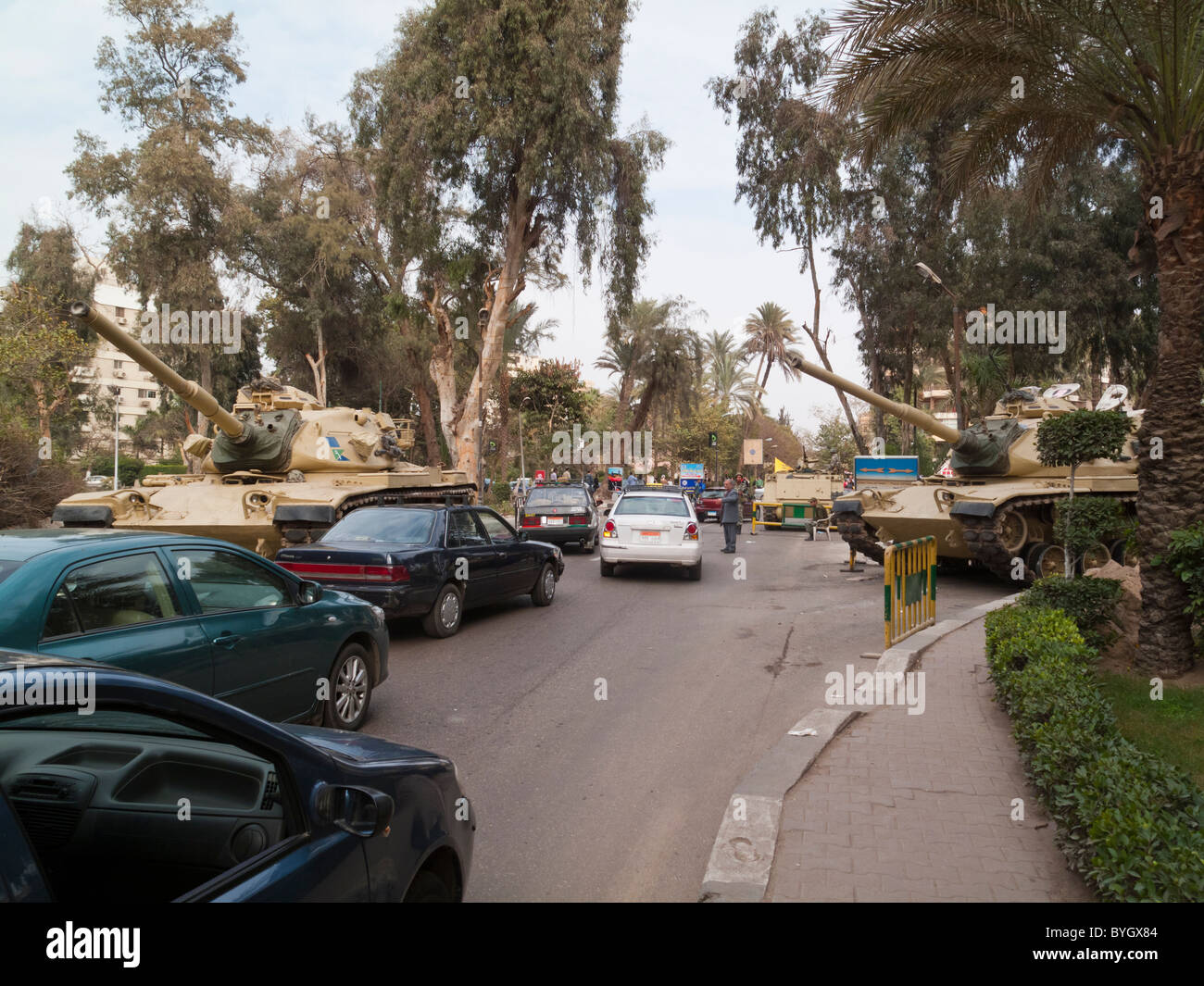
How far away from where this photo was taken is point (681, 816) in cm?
489

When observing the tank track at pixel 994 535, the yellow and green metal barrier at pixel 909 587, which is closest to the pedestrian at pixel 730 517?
the tank track at pixel 994 535

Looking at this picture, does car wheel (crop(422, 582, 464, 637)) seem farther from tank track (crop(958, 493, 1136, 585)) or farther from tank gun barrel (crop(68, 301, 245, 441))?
tank track (crop(958, 493, 1136, 585))

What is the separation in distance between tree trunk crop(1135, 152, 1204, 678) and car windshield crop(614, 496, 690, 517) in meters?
8.39

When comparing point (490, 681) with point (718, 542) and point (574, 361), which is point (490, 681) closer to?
point (718, 542)

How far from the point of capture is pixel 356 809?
2549 mm

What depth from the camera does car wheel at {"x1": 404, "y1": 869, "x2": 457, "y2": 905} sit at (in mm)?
2777

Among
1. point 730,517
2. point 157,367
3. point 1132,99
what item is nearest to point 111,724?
point 1132,99

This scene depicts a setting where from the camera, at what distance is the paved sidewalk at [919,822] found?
12.9 ft

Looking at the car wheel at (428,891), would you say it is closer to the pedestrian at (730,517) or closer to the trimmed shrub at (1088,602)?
the trimmed shrub at (1088,602)

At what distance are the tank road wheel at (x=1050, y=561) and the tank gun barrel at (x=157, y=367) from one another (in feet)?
39.3

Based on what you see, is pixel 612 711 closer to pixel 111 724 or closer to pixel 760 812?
pixel 760 812

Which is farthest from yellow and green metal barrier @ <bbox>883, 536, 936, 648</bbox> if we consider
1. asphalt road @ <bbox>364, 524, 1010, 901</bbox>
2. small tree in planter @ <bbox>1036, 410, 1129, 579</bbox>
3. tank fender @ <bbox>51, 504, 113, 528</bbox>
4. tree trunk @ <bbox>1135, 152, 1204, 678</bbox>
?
tank fender @ <bbox>51, 504, 113, 528</bbox>

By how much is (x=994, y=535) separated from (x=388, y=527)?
8.04 meters
